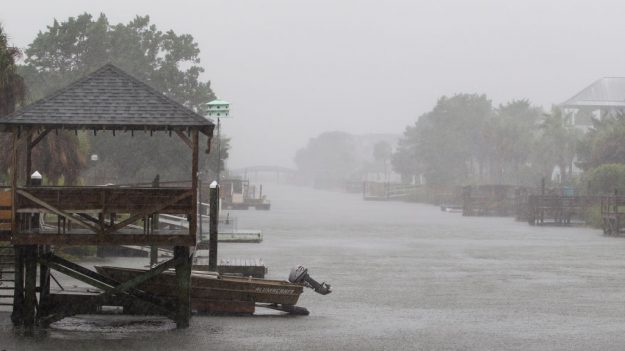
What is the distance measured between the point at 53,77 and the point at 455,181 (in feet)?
234

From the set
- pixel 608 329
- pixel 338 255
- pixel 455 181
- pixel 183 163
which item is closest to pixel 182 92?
pixel 183 163

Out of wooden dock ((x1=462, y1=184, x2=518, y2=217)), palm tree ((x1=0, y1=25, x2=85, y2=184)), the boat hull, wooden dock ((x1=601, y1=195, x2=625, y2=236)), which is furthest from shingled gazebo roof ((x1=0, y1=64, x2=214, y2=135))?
wooden dock ((x1=462, y1=184, x2=518, y2=217))

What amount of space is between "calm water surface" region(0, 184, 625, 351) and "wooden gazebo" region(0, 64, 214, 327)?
62 centimetres

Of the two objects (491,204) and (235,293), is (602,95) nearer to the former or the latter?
(491,204)

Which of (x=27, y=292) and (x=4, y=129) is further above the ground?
(x=4, y=129)

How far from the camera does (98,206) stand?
20.8 metres

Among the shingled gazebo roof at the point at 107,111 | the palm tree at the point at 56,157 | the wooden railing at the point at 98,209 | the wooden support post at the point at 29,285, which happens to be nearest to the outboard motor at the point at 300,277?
the wooden railing at the point at 98,209

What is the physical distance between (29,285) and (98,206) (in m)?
2.18

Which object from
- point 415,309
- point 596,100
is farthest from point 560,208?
point 596,100

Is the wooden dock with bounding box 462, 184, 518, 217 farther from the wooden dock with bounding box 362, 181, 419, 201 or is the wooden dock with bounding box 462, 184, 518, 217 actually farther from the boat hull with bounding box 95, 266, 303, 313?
the boat hull with bounding box 95, 266, 303, 313

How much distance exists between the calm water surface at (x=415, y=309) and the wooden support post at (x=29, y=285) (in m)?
0.55

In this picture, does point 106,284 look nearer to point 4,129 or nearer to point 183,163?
point 4,129

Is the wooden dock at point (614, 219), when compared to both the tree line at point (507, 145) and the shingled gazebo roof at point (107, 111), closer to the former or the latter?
the tree line at point (507, 145)

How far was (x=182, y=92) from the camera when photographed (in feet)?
307
